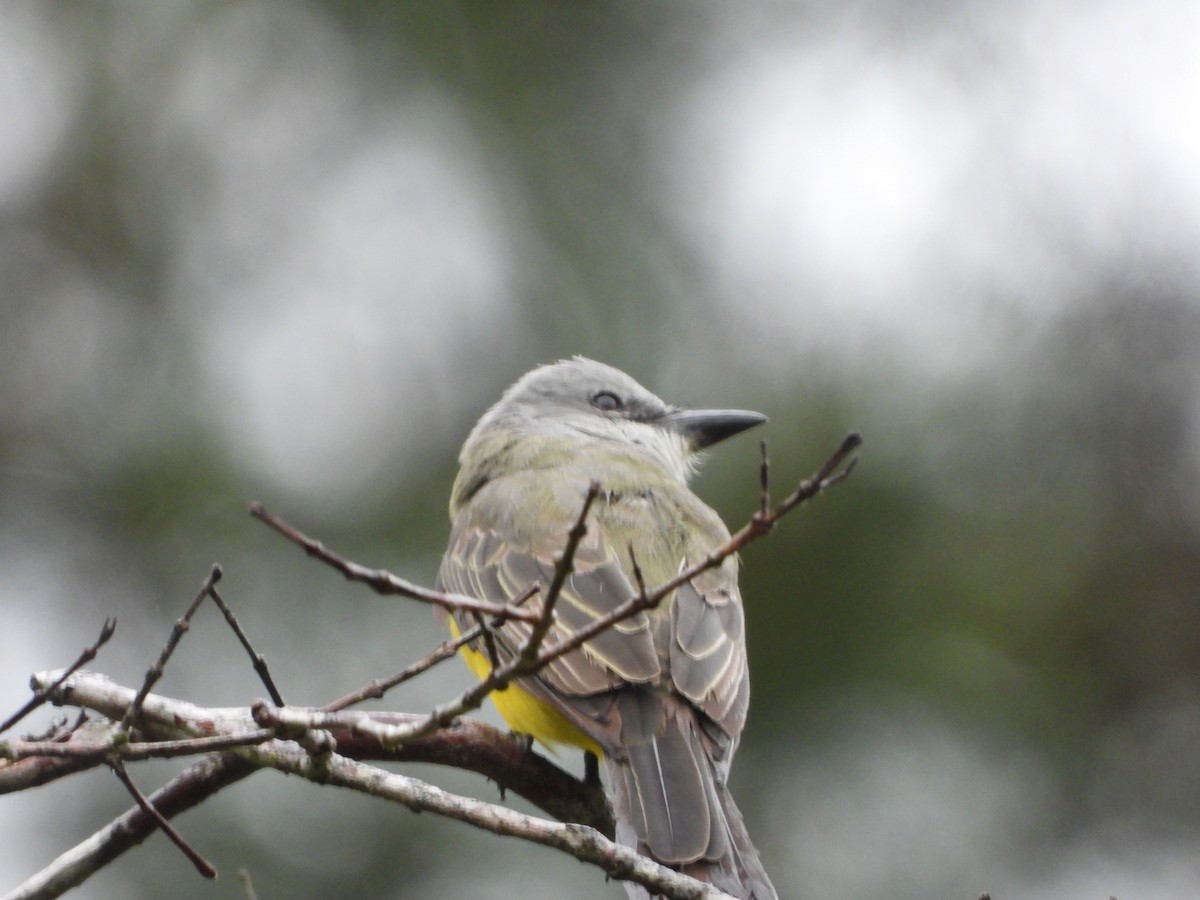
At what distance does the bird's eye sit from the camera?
6625 mm

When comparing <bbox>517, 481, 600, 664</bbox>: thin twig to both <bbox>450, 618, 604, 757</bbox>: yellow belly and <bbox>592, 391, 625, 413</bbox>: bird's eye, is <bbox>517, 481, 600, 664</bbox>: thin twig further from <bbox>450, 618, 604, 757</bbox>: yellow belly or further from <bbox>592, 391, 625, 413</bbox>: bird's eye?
<bbox>592, 391, 625, 413</bbox>: bird's eye

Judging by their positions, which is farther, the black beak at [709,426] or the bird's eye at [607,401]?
the bird's eye at [607,401]

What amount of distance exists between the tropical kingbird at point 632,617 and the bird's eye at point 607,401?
11cm

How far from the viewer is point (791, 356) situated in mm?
9141

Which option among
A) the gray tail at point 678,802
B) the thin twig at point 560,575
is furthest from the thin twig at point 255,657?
the gray tail at point 678,802

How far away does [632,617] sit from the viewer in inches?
131

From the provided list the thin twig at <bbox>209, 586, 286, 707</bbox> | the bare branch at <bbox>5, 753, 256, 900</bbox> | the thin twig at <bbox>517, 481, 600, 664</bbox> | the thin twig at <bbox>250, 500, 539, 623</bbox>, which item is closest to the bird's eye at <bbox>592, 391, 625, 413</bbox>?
the bare branch at <bbox>5, 753, 256, 900</bbox>

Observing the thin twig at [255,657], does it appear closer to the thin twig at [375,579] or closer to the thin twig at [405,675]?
the thin twig at [405,675]

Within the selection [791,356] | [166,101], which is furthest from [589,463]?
[166,101]

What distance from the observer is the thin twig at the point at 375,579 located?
2.21 metres

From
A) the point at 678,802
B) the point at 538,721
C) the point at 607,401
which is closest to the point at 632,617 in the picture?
the point at 678,802

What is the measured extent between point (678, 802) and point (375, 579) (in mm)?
1567

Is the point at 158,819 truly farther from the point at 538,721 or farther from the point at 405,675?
the point at 538,721

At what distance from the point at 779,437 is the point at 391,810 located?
3.05 m
